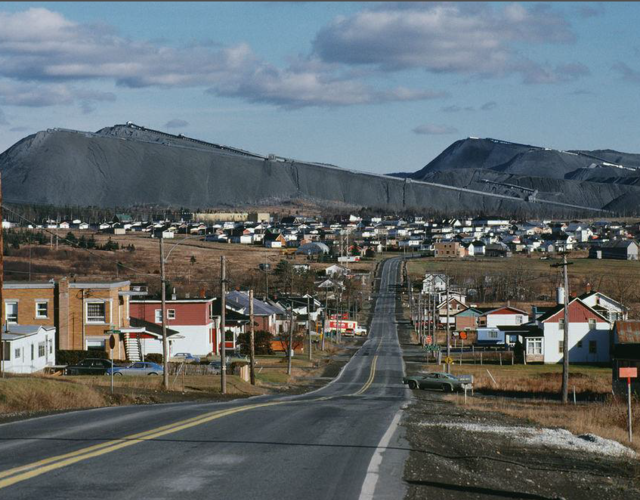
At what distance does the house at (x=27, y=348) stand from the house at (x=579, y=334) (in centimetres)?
4650

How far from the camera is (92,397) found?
96.8 ft

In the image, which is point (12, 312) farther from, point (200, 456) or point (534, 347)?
point (200, 456)

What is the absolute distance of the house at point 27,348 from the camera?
55.2 meters

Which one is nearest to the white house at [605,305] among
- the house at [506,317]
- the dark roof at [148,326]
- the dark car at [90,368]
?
the house at [506,317]

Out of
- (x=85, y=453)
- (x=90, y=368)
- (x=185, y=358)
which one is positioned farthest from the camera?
(x=185, y=358)

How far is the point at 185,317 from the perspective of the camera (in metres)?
82.3

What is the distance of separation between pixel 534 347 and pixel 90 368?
47.9m

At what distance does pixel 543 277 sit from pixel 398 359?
7954 cm

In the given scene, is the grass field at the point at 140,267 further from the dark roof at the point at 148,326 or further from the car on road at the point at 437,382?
the car on road at the point at 437,382

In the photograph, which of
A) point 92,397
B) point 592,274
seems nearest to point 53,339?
point 92,397

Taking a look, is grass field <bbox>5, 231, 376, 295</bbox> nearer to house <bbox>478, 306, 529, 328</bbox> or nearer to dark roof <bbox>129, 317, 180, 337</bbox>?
dark roof <bbox>129, 317, 180, 337</bbox>

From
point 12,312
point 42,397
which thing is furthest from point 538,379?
point 42,397

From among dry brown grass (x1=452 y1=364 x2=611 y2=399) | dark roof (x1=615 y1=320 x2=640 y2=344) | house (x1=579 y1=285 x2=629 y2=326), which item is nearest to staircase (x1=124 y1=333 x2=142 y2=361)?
dry brown grass (x1=452 y1=364 x2=611 y2=399)

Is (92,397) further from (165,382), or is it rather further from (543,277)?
(543,277)
